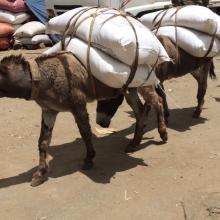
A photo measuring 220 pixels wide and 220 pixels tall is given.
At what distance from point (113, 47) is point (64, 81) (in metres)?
0.58

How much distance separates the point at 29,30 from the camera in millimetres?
11938

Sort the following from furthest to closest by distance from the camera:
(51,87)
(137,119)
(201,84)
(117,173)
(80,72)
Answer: (201,84) → (137,119) → (117,173) → (80,72) → (51,87)

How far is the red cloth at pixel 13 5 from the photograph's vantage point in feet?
41.1

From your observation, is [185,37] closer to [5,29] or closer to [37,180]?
[37,180]

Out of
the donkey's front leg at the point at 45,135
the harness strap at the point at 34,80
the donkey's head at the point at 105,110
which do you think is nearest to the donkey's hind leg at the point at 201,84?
the donkey's head at the point at 105,110

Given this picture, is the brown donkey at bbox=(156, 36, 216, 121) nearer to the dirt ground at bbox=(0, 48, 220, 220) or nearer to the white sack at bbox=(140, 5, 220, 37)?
the white sack at bbox=(140, 5, 220, 37)

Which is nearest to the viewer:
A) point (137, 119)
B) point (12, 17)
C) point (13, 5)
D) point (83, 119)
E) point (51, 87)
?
point (51, 87)

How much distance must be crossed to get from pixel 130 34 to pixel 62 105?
37.5 inches

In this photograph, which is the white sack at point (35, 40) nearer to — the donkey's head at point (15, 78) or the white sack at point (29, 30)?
the white sack at point (29, 30)

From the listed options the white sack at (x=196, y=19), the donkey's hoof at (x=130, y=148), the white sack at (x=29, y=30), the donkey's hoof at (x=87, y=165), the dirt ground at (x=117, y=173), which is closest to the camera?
the dirt ground at (x=117, y=173)

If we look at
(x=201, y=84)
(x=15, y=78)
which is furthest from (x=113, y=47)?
(x=201, y=84)

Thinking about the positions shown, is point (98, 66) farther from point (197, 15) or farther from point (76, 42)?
point (197, 15)

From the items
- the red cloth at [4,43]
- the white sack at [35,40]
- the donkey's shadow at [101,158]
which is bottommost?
the red cloth at [4,43]

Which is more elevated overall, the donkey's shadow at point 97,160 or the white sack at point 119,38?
the white sack at point 119,38
